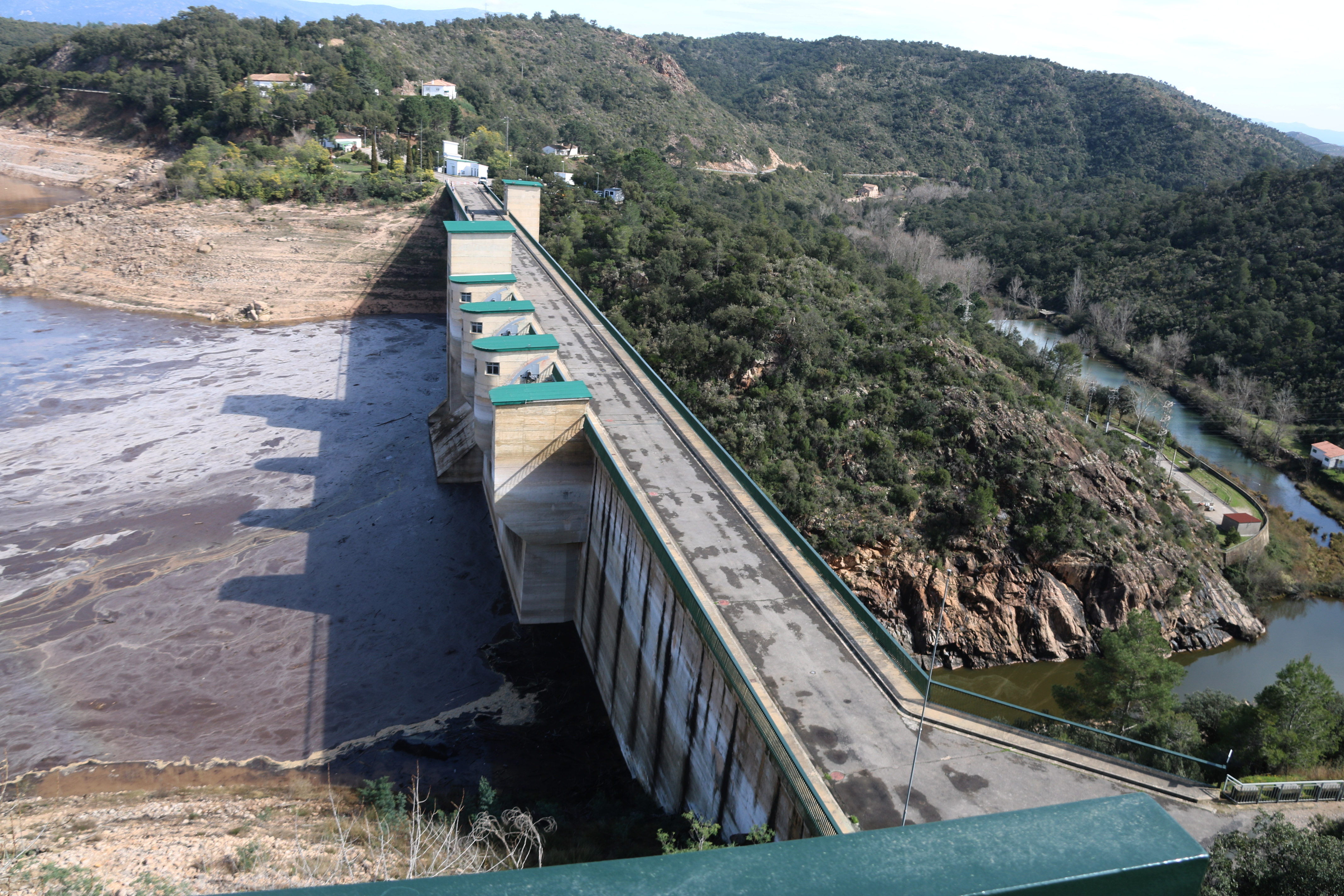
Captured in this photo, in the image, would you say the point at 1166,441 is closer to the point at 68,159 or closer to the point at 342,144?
the point at 342,144

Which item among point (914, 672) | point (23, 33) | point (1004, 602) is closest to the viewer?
point (914, 672)

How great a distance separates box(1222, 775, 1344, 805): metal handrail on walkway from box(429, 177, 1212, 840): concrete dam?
483 millimetres

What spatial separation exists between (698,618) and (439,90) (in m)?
101

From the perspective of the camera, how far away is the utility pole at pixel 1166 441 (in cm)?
4978

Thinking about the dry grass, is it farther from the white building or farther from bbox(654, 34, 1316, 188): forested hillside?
bbox(654, 34, 1316, 188): forested hillside

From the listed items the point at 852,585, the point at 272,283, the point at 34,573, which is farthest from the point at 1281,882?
the point at 272,283

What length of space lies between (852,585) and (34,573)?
29748 millimetres

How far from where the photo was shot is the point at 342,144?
89812mm

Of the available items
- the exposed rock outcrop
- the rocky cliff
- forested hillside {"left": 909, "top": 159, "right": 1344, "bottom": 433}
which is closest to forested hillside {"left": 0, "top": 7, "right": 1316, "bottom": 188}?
forested hillside {"left": 909, "top": 159, "right": 1344, "bottom": 433}

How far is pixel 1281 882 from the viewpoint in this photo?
12539 millimetres

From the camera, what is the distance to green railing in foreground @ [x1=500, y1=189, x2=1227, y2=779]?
1755cm

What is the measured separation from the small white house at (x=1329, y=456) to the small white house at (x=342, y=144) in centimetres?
8674

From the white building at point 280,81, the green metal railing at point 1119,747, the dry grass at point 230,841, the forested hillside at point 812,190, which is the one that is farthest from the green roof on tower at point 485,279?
the white building at point 280,81

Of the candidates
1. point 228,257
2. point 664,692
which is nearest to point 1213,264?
point 664,692
